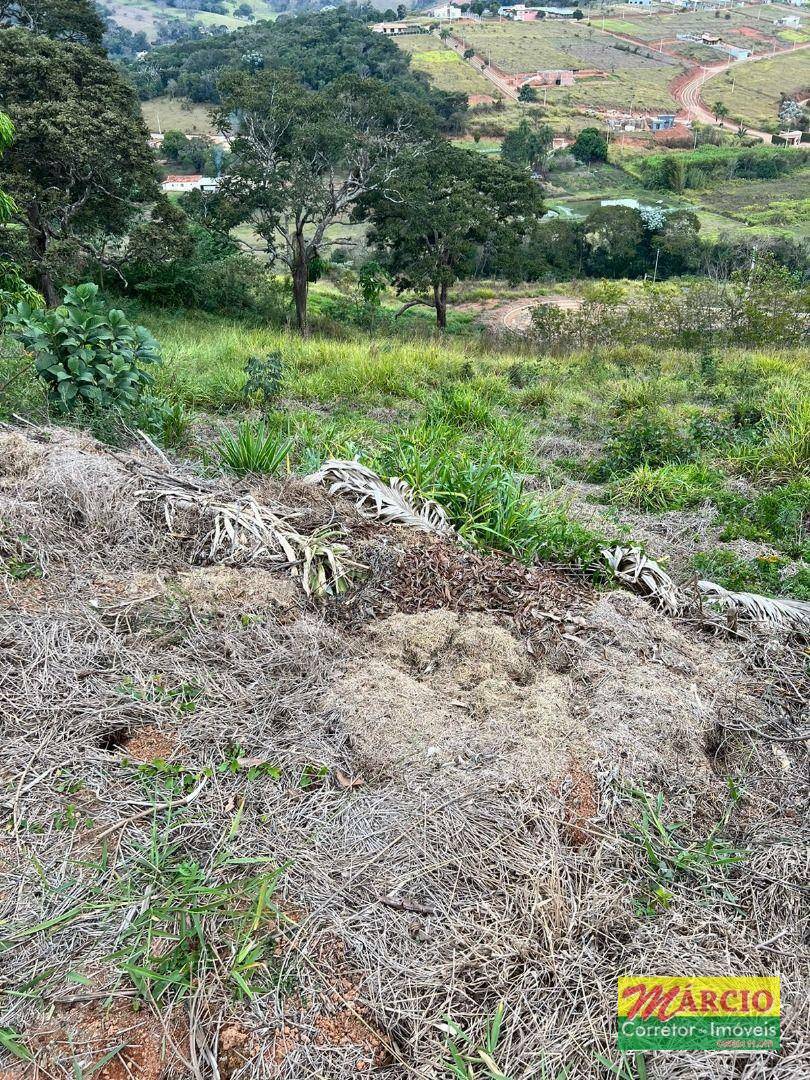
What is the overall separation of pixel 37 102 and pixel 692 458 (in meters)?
12.2

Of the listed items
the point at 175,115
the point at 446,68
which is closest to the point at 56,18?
the point at 175,115

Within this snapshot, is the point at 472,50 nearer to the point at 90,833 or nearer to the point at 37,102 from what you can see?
the point at 37,102

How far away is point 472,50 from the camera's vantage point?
268 feet

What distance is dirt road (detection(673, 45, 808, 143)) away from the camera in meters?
67.8

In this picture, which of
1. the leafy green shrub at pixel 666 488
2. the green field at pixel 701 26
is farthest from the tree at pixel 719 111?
the leafy green shrub at pixel 666 488

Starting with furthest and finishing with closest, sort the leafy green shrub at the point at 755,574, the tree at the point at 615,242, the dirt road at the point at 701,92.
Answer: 1. the dirt road at the point at 701,92
2. the tree at the point at 615,242
3. the leafy green shrub at the point at 755,574

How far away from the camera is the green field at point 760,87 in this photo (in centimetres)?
7062

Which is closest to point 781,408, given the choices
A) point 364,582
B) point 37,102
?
point 364,582

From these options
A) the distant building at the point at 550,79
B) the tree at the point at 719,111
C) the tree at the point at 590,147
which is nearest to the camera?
the tree at the point at 590,147

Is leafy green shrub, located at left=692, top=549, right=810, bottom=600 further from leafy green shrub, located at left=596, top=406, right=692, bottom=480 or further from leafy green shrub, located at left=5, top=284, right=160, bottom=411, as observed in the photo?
leafy green shrub, located at left=5, top=284, right=160, bottom=411

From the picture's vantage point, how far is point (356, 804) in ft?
6.94

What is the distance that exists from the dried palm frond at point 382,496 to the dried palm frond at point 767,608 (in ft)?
4.10

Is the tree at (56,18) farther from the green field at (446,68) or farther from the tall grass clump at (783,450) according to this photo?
the green field at (446,68)

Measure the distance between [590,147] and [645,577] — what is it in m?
60.8
